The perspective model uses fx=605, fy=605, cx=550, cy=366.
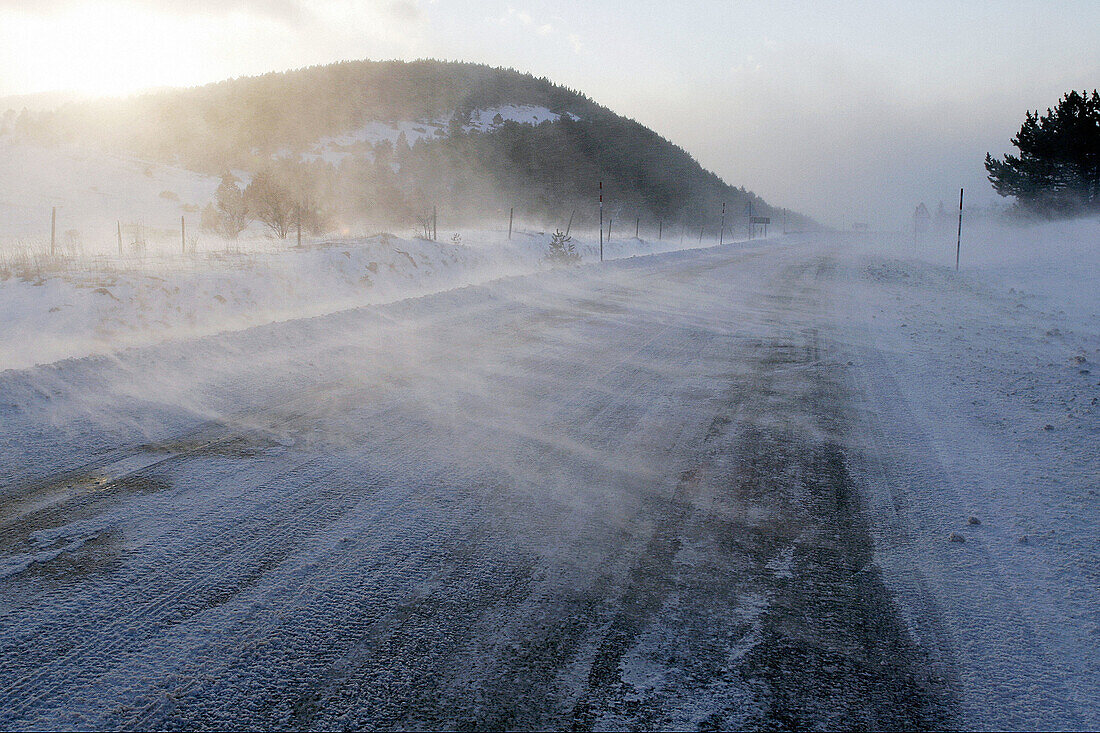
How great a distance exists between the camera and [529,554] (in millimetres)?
2838

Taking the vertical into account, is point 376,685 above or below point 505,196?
below

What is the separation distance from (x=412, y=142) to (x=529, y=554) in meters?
98.8

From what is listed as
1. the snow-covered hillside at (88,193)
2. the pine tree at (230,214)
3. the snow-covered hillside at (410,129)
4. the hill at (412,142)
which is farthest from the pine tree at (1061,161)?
the snow-covered hillside at (410,129)

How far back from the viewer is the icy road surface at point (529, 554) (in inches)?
78.1

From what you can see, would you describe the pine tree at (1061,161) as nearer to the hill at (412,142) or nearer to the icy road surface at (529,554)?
the hill at (412,142)

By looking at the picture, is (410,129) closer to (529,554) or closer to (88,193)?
(88,193)

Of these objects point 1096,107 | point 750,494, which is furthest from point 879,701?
point 1096,107

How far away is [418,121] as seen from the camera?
108m

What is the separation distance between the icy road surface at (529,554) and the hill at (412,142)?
41496 mm

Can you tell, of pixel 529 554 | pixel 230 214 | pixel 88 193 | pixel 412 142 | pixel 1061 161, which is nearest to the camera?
pixel 529 554

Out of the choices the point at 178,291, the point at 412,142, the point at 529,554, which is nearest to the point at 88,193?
the point at 178,291

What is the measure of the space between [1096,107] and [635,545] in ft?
158

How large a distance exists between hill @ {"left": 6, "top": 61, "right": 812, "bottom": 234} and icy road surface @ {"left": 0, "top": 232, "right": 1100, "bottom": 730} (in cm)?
4150

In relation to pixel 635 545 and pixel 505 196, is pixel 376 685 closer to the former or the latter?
pixel 635 545
